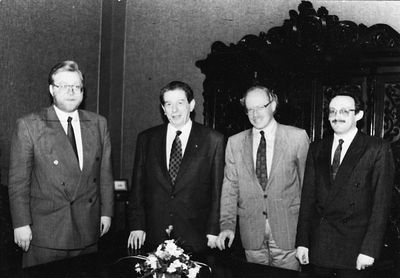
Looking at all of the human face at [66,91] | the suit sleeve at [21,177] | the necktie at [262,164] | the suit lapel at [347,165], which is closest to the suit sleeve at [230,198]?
the necktie at [262,164]

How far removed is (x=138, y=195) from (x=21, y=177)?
29.5 inches

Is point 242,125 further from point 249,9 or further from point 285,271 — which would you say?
point 285,271

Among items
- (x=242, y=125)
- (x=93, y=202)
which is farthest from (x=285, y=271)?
(x=242, y=125)

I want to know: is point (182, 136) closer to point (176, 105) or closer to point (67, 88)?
→ point (176, 105)

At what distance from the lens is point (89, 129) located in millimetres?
3082

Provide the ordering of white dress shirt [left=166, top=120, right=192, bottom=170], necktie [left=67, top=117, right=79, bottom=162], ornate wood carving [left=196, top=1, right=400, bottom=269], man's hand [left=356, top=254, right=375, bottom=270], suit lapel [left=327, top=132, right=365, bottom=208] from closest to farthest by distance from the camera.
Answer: man's hand [left=356, top=254, right=375, bottom=270] → suit lapel [left=327, top=132, right=365, bottom=208] → necktie [left=67, top=117, right=79, bottom=162] → white dress shirt [left=166, top=120, right=192, bottom=170] → ornate wood carving [left=196, top=1, right=400, bottom=269]

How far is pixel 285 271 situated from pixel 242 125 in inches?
87.2

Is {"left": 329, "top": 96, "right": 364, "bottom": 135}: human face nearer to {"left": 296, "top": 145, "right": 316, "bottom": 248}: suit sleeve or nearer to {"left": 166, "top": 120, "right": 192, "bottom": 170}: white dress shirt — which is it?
{"left": 296, "top": 145, "right": 316, "bottom": 248}: suit sleeve

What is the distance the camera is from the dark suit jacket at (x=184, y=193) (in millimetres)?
3105

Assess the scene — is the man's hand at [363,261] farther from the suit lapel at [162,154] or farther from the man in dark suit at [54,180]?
the man in dark suit at [54,180]

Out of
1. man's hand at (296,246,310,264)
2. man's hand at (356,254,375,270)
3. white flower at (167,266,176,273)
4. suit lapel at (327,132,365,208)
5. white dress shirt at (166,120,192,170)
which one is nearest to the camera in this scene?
white flower at (167,266,176,273)

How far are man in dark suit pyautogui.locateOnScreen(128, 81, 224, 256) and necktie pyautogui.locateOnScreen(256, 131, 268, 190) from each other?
9.6 inches

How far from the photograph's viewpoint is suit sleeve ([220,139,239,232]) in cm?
311

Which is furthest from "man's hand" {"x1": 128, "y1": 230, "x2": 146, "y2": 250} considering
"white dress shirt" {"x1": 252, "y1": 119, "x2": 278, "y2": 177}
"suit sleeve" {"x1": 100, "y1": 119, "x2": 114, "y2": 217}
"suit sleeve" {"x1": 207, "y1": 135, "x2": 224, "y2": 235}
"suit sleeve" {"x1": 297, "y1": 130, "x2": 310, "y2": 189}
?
"suit sleeve" {"x1": 297, "y1": 130, "x2": 310, "y2": 189}
